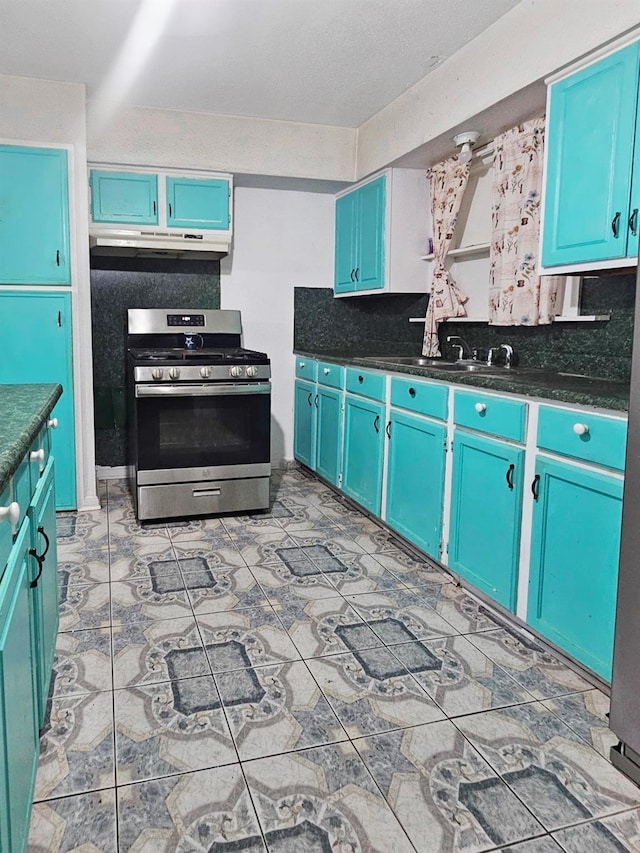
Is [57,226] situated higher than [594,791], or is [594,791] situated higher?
[57,226]

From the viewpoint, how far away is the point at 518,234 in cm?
313

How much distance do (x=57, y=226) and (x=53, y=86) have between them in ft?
2.41

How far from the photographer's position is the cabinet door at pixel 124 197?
3.99 meters

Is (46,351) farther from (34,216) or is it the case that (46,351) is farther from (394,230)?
(394,230)

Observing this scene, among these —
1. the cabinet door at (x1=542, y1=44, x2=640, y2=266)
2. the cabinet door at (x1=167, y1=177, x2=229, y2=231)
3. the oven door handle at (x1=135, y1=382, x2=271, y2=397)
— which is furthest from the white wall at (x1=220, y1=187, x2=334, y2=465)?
the cabinet door at (x1=542, y1=44, x2=640, y2=266)

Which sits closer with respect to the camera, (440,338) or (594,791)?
(594,791)

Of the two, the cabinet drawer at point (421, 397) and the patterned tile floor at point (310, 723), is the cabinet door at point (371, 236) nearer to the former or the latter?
the cabinet drawer at point (421, 397)

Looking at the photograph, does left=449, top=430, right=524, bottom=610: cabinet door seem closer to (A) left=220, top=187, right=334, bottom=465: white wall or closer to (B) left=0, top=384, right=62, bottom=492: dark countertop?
(B) left=0, top=384, right=62, bottom=492: dark countertop

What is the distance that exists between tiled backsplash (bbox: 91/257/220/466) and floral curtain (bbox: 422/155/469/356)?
1.57m

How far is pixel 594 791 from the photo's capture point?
161cm

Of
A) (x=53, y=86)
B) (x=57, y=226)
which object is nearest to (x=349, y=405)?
(x=57, y=226)

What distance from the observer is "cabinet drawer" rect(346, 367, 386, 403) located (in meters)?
3.42

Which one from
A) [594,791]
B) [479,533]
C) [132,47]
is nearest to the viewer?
[594,791]

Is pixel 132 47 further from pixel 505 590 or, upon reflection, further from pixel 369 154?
pixel 505 590
